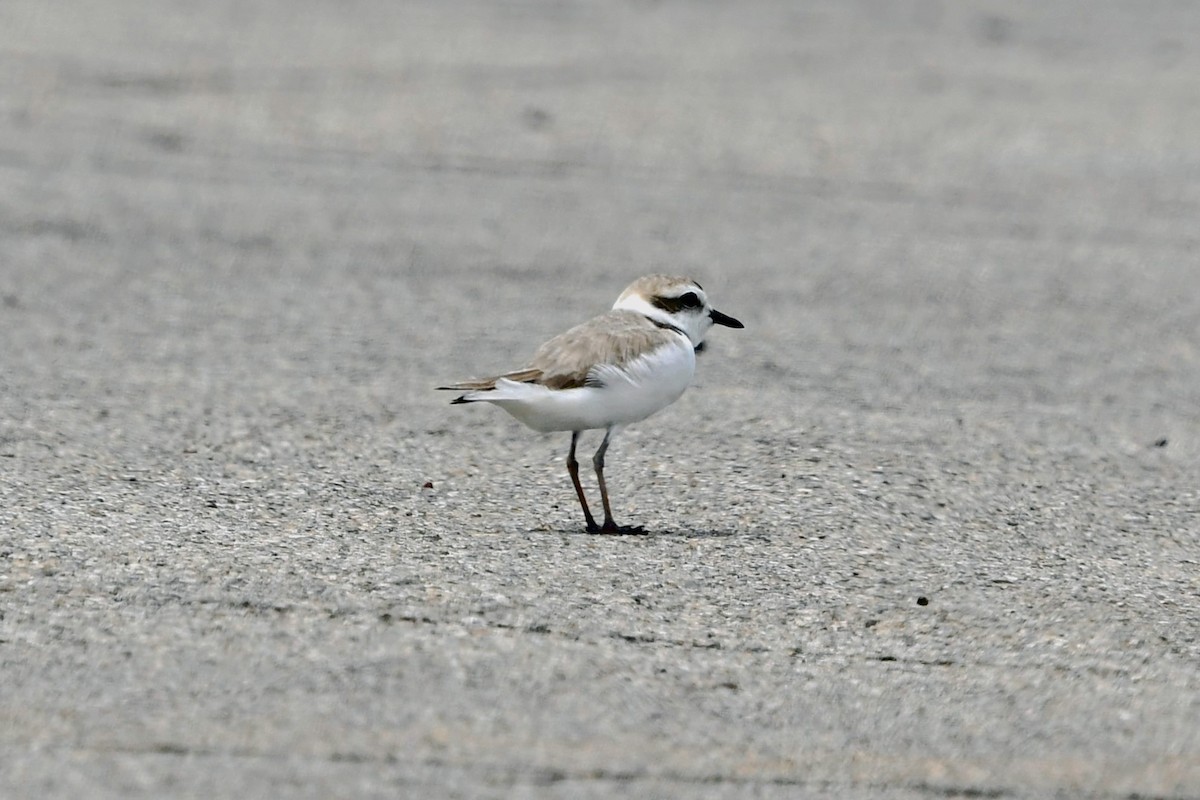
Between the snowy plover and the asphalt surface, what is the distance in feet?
1.05

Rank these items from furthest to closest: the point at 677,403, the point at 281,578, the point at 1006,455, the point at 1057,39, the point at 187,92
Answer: the point at 1057,39, the point at 187,92, the point at 677,403, the point at 1006,455, the point at 281,578

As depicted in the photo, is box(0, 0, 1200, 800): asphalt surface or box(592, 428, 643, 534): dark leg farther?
box(592, 428, 643, 534): dark leg

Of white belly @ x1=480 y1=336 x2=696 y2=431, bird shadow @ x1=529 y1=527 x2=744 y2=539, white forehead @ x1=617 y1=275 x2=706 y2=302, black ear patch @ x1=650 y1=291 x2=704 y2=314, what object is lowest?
bird shadow @ x1=529 y1=527 x2=744 y2=539

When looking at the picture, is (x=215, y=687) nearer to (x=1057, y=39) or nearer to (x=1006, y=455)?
(x=1006, y=455)

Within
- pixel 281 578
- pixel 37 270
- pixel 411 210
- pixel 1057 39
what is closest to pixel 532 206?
pixel 411 210

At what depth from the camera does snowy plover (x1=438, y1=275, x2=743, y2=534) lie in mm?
4738

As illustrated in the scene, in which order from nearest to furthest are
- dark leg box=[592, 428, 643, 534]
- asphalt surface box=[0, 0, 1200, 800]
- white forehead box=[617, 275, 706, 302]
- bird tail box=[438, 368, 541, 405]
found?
asphalt surface box=[0, 0, 1200, 800] → bird tail box=[438, 368, 541, 405] → dark leg box=[592, 428, 643, 534] → white forehead box=[617, 275, 706, 302]

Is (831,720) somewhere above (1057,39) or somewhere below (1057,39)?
below

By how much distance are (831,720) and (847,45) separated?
13445mm

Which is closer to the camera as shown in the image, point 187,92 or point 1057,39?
point 187,92

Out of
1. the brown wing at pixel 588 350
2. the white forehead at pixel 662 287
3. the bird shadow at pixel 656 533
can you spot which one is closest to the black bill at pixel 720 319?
the white forehead at pixel 662 287

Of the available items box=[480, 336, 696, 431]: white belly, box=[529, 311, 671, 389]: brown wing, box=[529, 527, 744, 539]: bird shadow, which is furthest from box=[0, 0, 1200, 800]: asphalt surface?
box=[529, 311, 671, 389]: brown wing

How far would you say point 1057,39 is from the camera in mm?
17656

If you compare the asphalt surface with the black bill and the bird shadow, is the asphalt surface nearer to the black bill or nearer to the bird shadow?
the bird shadow
